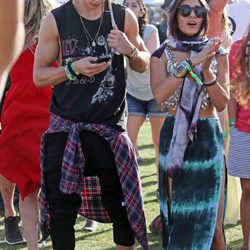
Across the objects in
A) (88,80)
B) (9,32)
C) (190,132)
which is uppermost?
(9,32)

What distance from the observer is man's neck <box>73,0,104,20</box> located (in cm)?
449

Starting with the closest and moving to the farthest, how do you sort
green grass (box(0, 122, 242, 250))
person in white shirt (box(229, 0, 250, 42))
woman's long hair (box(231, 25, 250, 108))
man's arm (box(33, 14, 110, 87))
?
woman's long hair (box(231, 25, 250, 108)), man's arm (box(33, 14, 110, 87)), green grass (box(0, 122, 242, 250)), person in white shirt (box(229, 0, 250, 42))

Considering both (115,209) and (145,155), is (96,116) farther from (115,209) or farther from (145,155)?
(145,155)

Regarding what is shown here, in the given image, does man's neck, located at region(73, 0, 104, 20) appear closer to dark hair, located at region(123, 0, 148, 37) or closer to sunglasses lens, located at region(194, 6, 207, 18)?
sunglasses lens, located at region(194, 6, 207, 18)

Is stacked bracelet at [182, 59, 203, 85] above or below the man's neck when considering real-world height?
below

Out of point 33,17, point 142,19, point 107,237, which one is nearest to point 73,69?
point 33,17

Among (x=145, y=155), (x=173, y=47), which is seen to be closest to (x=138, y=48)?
(x=173, y=47)

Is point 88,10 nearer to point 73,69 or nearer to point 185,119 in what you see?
point 73,69

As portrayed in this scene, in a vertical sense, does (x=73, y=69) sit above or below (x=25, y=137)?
above

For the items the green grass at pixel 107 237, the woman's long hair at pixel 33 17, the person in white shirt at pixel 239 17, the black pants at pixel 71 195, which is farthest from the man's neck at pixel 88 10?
the person in white shirt at pixel 239 17

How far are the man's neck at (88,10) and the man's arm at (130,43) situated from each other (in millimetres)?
171

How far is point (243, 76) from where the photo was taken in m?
4.26

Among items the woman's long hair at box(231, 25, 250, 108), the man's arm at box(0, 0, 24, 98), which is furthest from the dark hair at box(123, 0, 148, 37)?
the man's arm at box(0, 0, 24, 98)

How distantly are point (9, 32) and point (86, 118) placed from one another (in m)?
2.61
